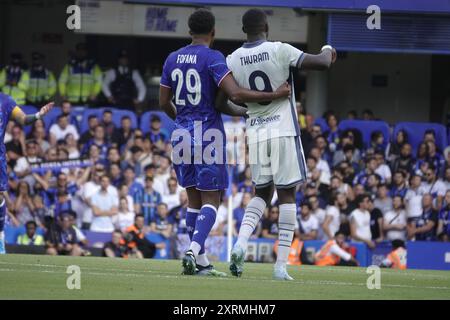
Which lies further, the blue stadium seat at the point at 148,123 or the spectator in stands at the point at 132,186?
the blue stadium seat at the point at 148,123

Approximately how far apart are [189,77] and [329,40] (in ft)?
36.8

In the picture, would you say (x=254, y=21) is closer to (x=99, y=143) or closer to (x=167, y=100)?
(x=167, y=100)

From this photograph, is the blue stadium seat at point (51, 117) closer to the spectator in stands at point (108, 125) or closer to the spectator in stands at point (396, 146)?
the spectator in stands at point (108, 125)

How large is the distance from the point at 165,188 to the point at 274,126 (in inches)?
392

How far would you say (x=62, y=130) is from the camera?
2173 centimetres

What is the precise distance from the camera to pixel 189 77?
1099cm

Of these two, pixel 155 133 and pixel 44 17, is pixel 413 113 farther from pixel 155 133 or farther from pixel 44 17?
pixel 44 17

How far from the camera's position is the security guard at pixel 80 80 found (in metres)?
23.0

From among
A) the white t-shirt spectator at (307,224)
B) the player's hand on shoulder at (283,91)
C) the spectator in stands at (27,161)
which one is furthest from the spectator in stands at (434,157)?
the player's hand on shoulder at (283,91)

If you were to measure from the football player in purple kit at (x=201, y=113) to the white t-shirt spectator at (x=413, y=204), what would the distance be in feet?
33.9

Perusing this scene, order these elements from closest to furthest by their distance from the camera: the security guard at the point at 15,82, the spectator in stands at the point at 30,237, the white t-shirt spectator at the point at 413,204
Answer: the spectator in stands at the point at 30,237 < the white t-shirt spectator at the point at 413,204 < the security guard at the point at 15,82

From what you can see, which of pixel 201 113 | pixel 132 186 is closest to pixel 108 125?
pixel 132 186

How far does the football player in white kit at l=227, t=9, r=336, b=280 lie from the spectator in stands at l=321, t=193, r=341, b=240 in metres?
9.32
